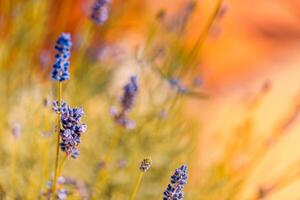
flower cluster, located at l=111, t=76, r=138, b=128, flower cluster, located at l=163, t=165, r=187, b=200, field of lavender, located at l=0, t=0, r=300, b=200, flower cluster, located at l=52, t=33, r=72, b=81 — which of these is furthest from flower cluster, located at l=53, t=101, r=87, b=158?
field of lavender, located at l=0, t=0, r=300, b=200

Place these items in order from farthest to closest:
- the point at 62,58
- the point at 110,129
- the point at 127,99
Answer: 1. the point at 110,129
2. the point at 127,99
3. the point at 62,58

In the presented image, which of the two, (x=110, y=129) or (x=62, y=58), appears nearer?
(x=62, y=58)

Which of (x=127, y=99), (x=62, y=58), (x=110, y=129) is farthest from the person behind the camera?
(x=110, y=129)

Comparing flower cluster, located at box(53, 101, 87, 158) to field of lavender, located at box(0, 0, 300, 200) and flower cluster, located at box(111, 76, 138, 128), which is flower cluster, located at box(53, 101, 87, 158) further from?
field of lavender, located at box(0, 0, 300, 200)

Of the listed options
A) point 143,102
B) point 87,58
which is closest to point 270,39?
point 143,102

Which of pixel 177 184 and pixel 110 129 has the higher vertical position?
pixel 110 129

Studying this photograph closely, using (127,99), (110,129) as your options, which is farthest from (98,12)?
(110,129)

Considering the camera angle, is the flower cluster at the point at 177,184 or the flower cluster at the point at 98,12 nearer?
the flower cluster at the point at 177,184

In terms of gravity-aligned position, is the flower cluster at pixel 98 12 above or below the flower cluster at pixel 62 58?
above

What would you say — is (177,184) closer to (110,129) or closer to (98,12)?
(98,12)

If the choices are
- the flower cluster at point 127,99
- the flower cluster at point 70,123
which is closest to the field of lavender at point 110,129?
the flower cluster at point 127,99

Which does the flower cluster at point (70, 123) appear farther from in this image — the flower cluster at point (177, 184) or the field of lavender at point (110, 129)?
the field of lavender at point (110, 129)
